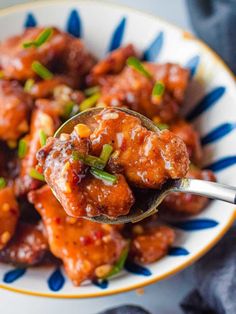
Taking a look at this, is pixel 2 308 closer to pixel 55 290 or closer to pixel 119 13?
pixel 55 290

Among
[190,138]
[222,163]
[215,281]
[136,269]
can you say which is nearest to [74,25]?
[190,138]

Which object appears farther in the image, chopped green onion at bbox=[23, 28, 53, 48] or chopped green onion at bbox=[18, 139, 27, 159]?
chopped green onion at bbox=[23, 28, 53, 48]

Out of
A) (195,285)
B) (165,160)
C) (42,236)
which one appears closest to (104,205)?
(165,160)

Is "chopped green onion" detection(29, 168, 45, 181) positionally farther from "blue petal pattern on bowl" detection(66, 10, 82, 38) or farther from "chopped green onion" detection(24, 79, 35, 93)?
"blue petal pattern on bowl" detection(66, 10, 82, 38)

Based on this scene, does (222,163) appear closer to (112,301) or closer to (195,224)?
(195,224)

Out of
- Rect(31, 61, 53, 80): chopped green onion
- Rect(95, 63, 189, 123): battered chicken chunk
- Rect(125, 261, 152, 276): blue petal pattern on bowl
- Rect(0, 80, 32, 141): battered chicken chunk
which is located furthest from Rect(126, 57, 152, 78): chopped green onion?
Rect(125, 261, 152, 276): blue petal pattern on bowl
